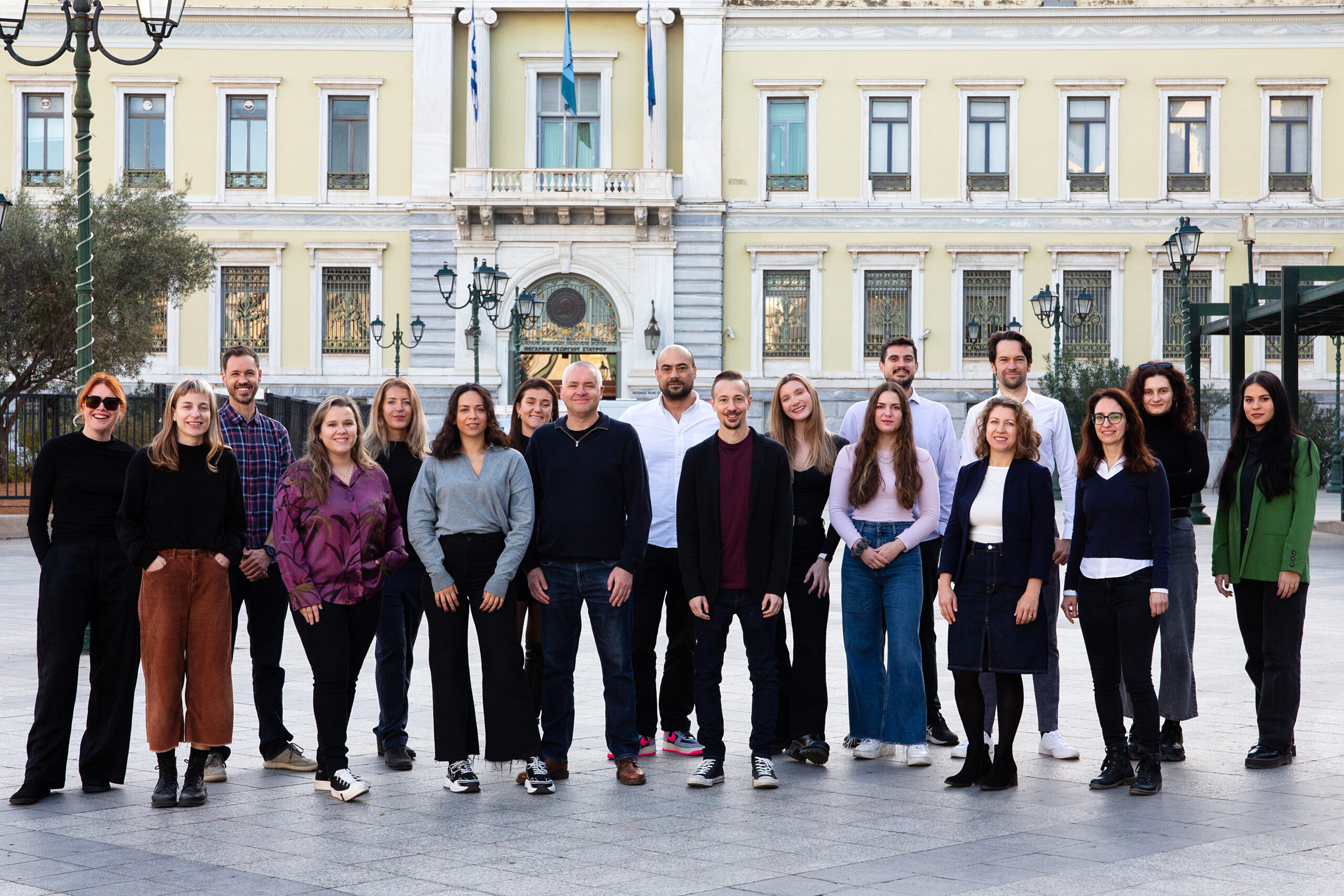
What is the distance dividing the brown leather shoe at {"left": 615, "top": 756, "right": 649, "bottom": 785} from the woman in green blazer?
283 cm

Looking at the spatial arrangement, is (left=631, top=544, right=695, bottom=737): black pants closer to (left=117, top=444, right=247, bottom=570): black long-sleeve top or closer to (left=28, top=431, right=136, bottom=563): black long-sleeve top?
(left=117, top=444, right=247, bottom=570): black long-sleeve top

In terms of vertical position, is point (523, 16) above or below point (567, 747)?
above

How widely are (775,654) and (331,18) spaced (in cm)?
3278

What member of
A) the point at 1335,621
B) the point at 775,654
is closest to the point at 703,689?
the point at 775,654

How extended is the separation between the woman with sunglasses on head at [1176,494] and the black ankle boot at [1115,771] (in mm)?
612

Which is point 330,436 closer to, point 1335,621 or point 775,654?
point 775,654

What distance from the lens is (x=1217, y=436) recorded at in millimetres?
36781

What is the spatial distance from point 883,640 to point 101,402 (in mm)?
3753

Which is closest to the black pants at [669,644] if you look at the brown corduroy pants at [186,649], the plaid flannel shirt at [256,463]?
the plaid flannel shirt at [256,463]

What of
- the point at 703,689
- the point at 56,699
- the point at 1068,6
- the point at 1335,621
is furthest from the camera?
the point at 1068,6

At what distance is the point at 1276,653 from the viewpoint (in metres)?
7.20

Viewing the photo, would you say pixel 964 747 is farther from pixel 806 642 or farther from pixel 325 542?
pixel 325 542

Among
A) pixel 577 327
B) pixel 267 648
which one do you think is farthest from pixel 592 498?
pixel 577 327

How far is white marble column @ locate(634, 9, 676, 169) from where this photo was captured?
36.4 metres
